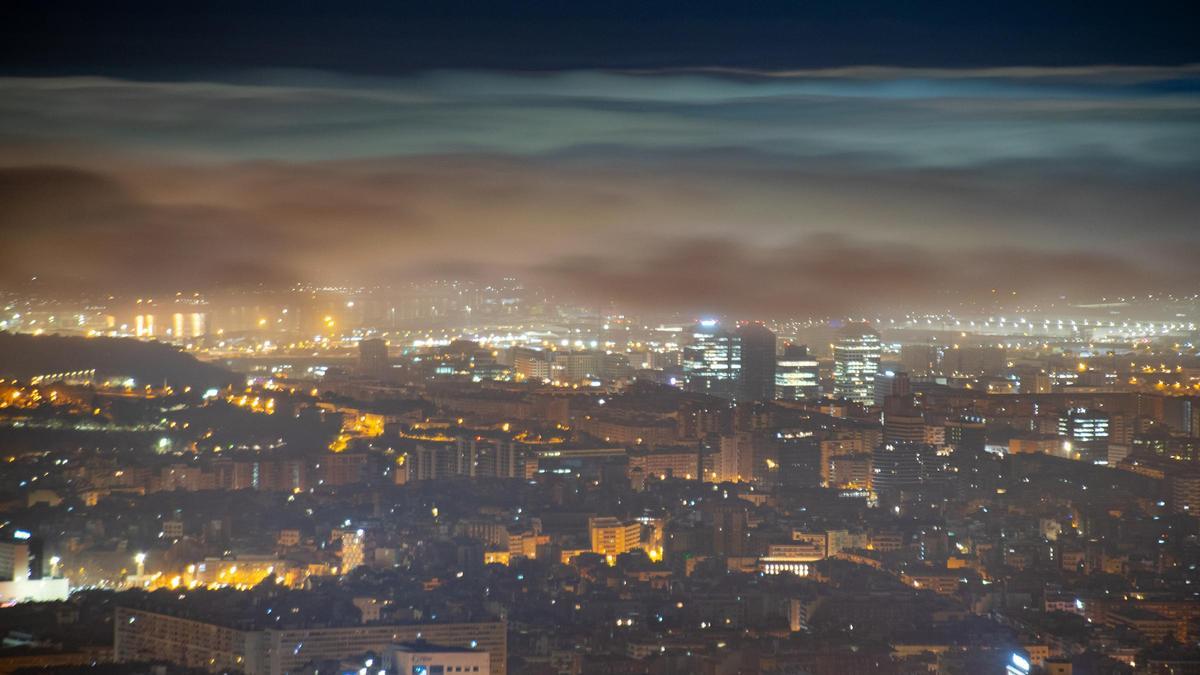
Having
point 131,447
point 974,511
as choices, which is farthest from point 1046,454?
point 131,447

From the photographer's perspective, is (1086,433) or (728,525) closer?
(728,525)

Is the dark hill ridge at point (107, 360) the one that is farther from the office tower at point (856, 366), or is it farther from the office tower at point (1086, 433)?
the office tower at point (1086, 433)

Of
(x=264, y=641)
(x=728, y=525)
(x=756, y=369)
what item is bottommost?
(x=264, y=641)

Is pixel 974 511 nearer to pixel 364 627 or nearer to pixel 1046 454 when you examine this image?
pixel 1046 454

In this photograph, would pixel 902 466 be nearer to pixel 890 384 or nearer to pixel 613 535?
pixel 613 535

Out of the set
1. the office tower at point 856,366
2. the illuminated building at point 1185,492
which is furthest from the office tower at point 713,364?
the illuminated building at point 1185,492

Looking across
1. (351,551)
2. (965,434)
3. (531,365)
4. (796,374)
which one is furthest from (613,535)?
(531,365)

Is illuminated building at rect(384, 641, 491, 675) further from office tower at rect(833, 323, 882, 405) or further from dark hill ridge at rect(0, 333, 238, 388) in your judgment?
office tower at rect(833, 323, 882, 405)
